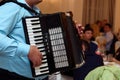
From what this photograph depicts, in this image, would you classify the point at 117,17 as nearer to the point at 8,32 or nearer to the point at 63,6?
the point at 63,6

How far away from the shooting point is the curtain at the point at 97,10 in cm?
775

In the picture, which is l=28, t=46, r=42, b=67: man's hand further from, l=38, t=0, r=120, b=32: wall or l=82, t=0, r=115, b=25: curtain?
l=82, t=0, r=115, b=25: curtain

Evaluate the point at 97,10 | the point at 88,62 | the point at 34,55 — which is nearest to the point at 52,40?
the point at 34,55

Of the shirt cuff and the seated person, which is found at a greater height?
the shirt cuff

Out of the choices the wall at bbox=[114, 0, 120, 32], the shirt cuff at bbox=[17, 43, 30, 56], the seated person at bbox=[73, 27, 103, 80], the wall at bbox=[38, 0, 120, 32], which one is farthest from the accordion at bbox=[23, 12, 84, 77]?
the wall at bbox=[114, 0, 120, 32]

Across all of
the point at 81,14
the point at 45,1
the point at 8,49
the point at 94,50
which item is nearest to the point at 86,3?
the point at 81,14

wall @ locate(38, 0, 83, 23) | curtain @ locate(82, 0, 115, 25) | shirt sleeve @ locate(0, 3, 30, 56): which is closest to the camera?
shirt sleeve @ locate(0, 3, 30, 56)

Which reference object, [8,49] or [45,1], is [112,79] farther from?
[45,1]

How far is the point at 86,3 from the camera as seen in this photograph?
7.71 m

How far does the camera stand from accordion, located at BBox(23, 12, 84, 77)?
1961 millimetres

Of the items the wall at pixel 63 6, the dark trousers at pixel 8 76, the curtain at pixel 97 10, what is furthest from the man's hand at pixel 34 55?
the curtain at pixel 97 10

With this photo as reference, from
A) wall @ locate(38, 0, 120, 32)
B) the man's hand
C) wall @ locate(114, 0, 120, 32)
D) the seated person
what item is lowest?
wall @ locate(114, 0, 120, 32)

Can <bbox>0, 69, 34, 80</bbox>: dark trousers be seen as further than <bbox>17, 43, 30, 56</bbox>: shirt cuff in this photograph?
Yes

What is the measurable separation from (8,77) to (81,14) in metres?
5.48
